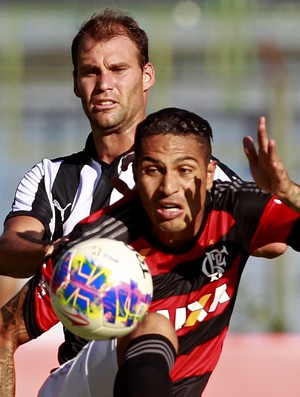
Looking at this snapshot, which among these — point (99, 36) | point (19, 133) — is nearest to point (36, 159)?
point (19, 133)

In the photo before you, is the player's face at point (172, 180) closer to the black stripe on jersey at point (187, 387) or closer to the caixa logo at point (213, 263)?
the caixa logo at point (213, 263)

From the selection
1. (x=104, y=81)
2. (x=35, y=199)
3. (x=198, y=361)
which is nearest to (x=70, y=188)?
(x=35, y=199)

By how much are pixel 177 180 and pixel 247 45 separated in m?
7.99

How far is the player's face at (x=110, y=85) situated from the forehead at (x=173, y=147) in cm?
70

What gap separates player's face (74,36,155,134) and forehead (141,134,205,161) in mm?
702

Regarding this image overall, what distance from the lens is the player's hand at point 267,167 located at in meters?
3.64

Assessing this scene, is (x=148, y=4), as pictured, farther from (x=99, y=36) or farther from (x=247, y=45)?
(x=99, y=36)

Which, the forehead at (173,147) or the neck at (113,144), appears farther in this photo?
the neck at (113,144)

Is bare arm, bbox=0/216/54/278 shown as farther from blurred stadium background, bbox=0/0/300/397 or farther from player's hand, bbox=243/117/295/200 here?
blurred stadium background, bbox=0/0/300/397

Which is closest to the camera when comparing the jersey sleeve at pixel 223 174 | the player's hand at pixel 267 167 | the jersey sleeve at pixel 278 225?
the player's hand at pixel 267 167

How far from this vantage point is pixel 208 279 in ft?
13.4

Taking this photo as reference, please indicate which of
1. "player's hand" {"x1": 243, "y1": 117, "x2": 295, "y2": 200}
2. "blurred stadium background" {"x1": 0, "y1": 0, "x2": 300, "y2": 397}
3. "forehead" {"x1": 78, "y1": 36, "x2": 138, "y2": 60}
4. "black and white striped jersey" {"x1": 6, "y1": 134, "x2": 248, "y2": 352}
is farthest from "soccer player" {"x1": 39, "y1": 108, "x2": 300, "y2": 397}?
"blurred stadium background" {"x1": 0, "y1": 0, "x2": 300, "y2": 397}

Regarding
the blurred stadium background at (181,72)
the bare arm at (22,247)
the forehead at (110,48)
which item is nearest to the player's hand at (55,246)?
the bare arm at (22,247)

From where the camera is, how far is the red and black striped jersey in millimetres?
4047
